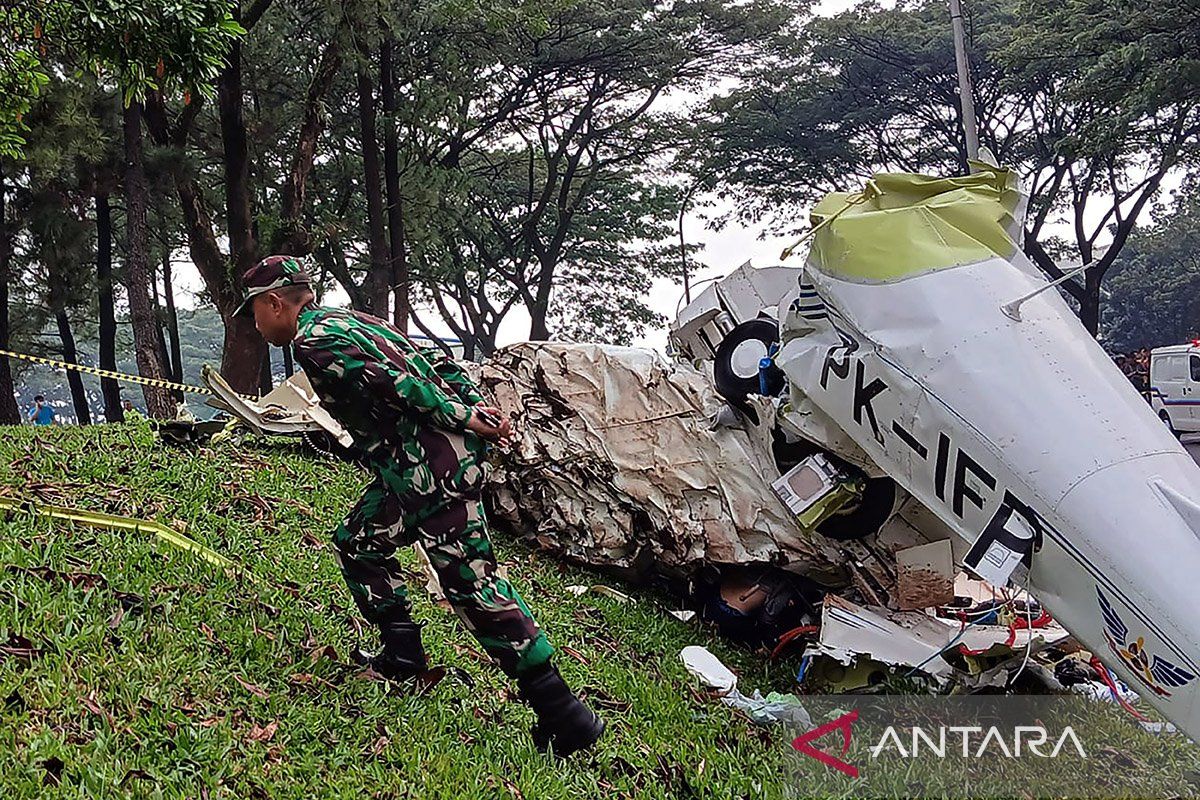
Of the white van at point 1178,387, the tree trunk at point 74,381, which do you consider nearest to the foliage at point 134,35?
the tree trunk at point 74,381

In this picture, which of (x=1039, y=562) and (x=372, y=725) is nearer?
(x=372, y=725)

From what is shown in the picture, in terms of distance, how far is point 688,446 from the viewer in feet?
20.8

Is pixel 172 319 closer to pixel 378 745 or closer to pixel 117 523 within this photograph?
pixel 117 523

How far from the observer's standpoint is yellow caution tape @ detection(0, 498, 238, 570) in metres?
4.87

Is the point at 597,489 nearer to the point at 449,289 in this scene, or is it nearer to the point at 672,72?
the point at 672,72

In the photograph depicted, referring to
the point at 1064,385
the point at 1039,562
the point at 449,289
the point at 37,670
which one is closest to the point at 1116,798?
the point at 1039,562

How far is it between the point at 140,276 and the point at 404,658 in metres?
11.8

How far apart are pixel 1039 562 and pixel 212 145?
19389 millimetres

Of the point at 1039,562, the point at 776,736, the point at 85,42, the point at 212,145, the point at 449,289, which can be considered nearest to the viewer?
the point at 1039,562

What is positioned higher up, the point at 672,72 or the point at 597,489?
the point at 672,72

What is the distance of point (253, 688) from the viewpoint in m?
3.71

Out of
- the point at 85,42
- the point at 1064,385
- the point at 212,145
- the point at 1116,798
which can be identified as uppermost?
the point at 212,145

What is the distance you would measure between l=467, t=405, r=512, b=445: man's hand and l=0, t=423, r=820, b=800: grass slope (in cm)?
110

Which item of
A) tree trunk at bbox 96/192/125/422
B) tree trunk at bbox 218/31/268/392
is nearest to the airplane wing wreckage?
tree trunk at bbox 218/31/268/392
